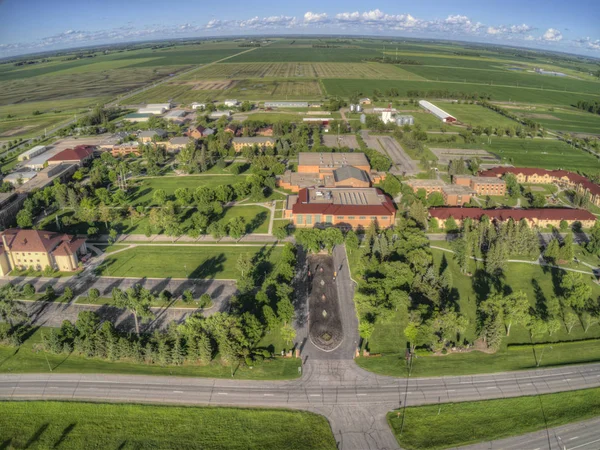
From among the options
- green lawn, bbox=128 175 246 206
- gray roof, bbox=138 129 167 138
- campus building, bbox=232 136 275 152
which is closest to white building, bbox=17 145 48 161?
gray roof, bbox=138 129 167 138

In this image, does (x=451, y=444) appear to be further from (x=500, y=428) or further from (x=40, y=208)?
(x=40, y=208)

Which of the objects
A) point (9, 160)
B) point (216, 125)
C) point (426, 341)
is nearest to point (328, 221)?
point (426, 341)

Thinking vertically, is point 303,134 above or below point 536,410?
above

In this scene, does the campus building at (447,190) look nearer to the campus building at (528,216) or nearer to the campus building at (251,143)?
the campus building at (528,216)

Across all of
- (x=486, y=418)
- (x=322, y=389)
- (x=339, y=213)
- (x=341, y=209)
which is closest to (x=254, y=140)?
(x=341, y=209)

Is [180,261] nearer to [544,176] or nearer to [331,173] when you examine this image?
[331,173]

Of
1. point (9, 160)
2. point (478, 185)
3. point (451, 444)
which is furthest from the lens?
point (9, 160)
